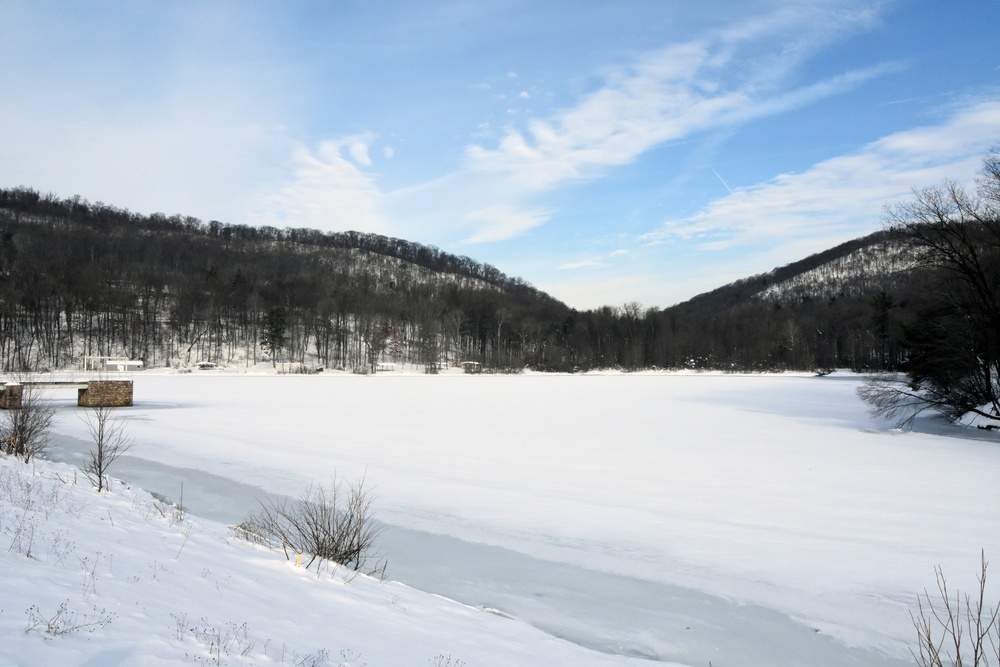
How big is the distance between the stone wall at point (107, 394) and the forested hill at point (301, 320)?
37885 mm

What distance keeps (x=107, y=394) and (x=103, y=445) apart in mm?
15101

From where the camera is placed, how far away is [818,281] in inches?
7589

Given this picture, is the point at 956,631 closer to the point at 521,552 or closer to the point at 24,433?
the point at 521,552

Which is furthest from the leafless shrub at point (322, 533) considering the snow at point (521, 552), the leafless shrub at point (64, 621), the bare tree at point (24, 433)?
the bare tree at point (24, 433)

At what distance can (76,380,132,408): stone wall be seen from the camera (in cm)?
2730

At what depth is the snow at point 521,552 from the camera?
15.6ft

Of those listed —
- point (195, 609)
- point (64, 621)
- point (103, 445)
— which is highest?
point (64, 621)

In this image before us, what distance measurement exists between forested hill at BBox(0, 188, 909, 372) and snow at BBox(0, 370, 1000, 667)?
6038 cm

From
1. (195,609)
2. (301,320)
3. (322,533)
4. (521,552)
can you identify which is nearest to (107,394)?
(322,533)

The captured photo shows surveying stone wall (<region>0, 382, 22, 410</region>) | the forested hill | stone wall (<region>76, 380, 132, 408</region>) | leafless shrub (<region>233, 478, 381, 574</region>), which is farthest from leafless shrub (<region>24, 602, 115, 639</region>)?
the forested hill

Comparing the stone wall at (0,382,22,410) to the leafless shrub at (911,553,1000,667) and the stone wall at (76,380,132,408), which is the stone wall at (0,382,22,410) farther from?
the leafless shrub at (911,553,1000,667)

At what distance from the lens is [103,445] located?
48.9 feet

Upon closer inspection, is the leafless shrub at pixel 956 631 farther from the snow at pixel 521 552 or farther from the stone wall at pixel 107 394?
the stone wall at pixel 107 394

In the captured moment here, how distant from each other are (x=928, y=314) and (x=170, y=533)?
28.7m
